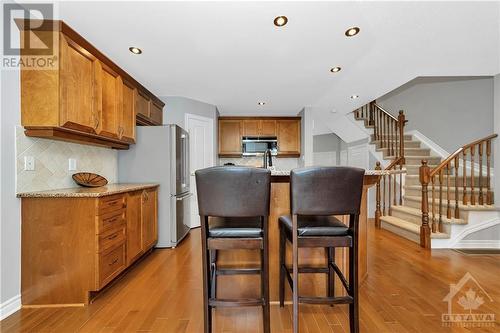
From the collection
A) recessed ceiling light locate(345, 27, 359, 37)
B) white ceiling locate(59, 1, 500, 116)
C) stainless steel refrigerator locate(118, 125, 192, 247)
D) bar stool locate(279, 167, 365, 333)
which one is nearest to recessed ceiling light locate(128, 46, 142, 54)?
white ceiling locate(59, 1, 500, 116)

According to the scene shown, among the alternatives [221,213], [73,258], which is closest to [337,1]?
[221,213]

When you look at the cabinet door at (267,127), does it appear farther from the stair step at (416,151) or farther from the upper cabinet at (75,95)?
the upper cabinet at (75,95)

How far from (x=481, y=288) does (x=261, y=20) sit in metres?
3.10

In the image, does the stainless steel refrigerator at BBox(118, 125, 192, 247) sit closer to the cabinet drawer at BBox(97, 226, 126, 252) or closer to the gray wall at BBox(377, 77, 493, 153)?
the cabinet drawer at BBox(97, 226, 126, 252)

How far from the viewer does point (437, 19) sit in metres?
2.06

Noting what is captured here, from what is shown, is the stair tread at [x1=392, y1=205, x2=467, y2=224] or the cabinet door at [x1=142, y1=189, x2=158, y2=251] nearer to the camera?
the cabinet door at [x1=142, y1=189, x2=158, y2=251]

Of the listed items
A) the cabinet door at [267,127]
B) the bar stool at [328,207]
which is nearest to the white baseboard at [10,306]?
the bar stool at [328,207]

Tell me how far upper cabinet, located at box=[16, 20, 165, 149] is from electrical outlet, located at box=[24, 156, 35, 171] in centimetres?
20

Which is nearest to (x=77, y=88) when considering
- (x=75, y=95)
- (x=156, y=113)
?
(x=75, y=95)

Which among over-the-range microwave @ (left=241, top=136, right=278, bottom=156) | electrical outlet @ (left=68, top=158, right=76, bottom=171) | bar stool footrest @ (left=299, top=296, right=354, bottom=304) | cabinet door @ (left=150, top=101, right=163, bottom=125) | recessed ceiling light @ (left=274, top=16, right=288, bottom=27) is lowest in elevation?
bar stool footrest @ (left=299, top=296, right=354, bottom=304)

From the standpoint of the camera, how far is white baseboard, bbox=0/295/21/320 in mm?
1673

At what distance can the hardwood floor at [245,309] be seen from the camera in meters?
1.59

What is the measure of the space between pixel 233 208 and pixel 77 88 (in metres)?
1.91

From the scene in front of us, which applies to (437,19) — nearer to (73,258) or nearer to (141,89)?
(141,89)
